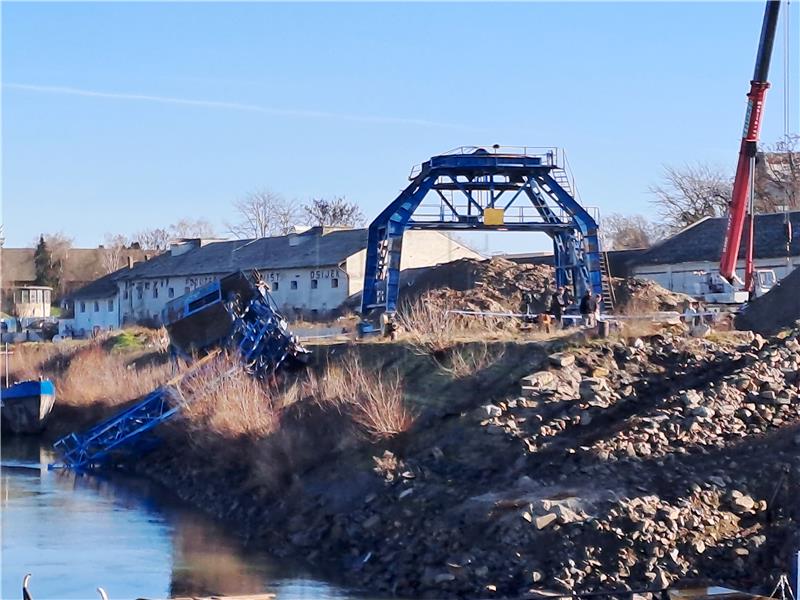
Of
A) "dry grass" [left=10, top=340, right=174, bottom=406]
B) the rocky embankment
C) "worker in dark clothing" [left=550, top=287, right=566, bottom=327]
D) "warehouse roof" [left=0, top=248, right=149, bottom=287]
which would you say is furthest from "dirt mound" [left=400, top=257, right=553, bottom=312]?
"warehouse roof" [left=0, top=248, right=149, bottom=287]

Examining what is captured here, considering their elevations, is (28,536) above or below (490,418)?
below

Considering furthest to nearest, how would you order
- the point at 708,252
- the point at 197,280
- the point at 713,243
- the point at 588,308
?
the point at 197,280
the point at 713,243
the point at 708,252
the point at 588,308

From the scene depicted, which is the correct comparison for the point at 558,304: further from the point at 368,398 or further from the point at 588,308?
the point at 368,398

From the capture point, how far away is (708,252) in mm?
59375

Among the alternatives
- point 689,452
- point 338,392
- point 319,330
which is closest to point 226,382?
point 338,392

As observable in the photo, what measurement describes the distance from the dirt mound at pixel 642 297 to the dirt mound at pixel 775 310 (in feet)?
20.7

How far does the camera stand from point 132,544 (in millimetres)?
29656

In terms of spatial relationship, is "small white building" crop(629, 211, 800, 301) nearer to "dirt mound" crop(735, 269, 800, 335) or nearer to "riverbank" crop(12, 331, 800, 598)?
"dirt mound" crop(735, 269, 800, 335)

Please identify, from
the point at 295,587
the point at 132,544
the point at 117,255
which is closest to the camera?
the point at 295,587

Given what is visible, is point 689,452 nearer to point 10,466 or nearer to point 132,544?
point 132,544

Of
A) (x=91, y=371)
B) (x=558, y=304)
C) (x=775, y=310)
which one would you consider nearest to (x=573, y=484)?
(x=775, y=310)

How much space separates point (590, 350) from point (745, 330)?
6.70 meters

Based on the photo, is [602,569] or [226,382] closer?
[602,569]

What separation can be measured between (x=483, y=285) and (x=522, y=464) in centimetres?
2426
